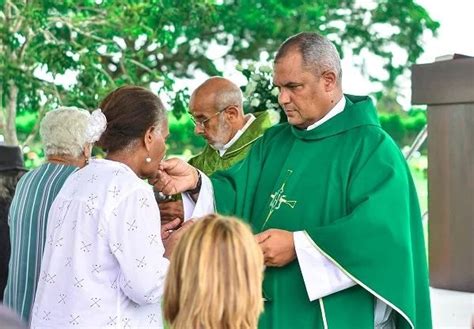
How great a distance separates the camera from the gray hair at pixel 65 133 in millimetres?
3924

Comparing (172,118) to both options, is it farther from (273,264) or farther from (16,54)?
(273,264)

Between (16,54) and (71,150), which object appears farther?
(16,54)

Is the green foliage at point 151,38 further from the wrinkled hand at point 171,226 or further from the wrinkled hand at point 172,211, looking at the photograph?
the wrinkled hand at point 171,226

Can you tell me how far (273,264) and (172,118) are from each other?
329 inches

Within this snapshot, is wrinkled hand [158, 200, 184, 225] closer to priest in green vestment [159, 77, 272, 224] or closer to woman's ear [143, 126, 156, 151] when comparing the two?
woman's ear [143, 126, 156, 151]

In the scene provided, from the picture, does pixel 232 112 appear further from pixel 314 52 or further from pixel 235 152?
pixel 314 52

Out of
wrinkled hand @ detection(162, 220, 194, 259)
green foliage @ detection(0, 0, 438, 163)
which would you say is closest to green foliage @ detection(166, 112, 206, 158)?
green foliage @ detection(0, 0, 438, 163)

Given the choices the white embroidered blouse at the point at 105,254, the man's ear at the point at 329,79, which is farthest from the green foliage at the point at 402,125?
the white embroidered blouse at the point at 105,254

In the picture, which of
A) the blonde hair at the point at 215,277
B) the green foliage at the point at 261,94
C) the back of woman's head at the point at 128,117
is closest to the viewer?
the blonde hair at the point at 215,277

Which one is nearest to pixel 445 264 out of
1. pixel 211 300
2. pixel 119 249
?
pixel 119 249

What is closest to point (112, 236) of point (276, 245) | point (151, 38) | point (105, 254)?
point (105, 254)

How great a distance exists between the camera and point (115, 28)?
33.4 feet

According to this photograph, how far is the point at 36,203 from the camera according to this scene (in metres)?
3.77

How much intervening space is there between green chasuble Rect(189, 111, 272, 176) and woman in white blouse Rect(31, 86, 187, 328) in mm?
1433
